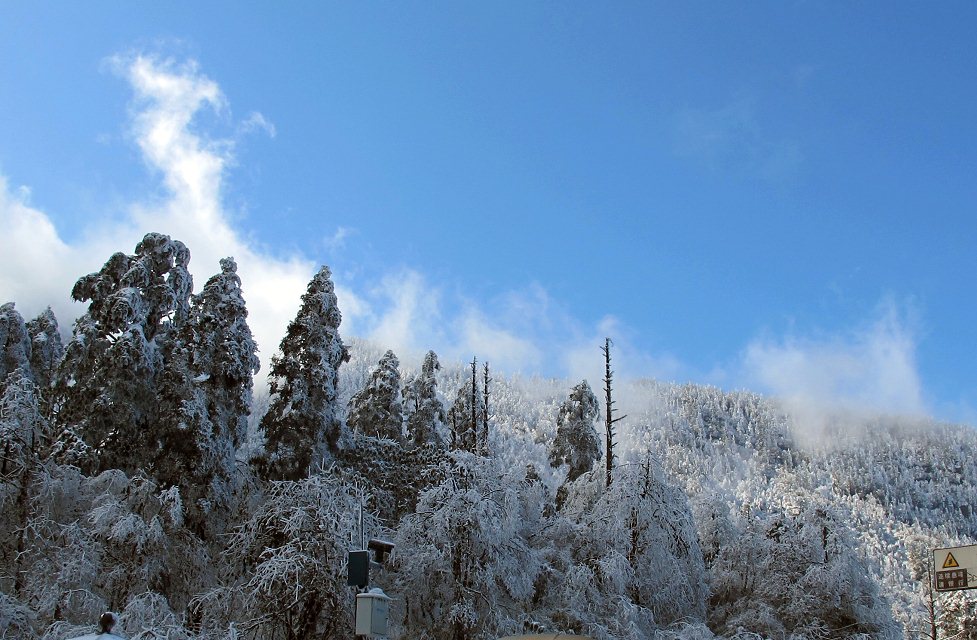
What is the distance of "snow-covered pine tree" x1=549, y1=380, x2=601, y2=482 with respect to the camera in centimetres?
4197

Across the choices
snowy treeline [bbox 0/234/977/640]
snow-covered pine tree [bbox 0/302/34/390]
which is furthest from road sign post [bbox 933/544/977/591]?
snow-covered pine tree [bbox 0/302/34/390]

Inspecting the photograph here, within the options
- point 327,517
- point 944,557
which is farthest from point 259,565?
point 944,557

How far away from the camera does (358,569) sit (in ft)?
51.0

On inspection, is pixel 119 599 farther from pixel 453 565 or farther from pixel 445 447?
pixel 445 447

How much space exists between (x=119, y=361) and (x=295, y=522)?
9472 millimetres

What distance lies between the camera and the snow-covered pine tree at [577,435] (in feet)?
138

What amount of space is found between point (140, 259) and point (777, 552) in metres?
24.1

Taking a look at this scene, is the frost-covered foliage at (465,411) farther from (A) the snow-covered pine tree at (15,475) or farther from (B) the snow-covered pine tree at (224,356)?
(A) the snow-covered pine tree at (15,475)

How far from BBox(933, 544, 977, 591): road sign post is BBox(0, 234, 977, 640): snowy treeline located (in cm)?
968

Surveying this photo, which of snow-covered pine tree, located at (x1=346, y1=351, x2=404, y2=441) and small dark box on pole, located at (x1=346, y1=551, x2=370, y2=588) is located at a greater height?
snow-covered pine tree, located at (x1=346, y1=351, x2=404, y2=441)

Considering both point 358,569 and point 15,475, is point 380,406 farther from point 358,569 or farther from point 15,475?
point 358,569

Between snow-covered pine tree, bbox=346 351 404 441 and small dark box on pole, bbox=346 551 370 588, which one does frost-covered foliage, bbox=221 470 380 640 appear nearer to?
small dark box on pole, bbox=346 551 370 588

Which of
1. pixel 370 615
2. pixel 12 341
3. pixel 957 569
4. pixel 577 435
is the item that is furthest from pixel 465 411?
pixel 957 569

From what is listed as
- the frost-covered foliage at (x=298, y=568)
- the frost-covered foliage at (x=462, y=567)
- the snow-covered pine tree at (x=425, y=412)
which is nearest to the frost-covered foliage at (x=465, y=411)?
the snow-covered pine tree at (x=425, y=412)
